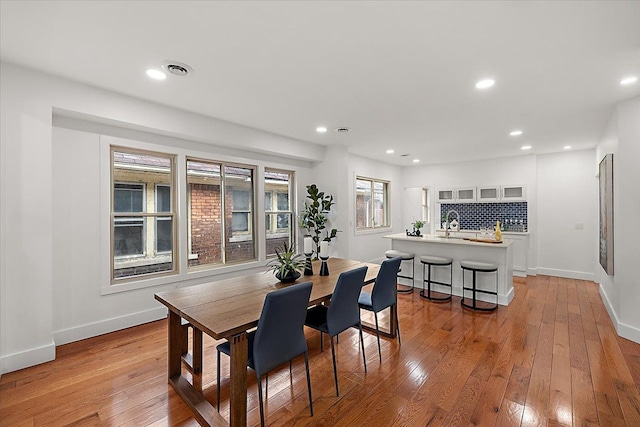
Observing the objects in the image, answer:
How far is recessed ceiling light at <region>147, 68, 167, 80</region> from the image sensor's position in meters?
2.56

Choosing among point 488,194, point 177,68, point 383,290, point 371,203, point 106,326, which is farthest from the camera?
point 371,203

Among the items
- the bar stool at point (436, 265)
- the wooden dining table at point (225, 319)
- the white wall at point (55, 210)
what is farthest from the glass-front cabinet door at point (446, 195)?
the white wall at point (55, 210)

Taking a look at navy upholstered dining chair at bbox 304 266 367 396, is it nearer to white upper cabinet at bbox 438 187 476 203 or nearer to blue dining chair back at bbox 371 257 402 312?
blue dining chair back at bbox 371 257 402 312

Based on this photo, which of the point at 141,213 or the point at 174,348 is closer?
the point at 174,348

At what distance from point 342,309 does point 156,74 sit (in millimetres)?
2689

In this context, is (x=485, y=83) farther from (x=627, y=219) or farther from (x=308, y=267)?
(x=308, y=267)

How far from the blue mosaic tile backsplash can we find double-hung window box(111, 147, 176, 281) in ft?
20.5

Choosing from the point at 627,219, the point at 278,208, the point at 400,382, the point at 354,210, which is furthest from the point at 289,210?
the point at 627,219

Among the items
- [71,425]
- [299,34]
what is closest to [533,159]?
[299,34]

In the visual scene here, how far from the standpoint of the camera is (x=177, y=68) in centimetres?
251

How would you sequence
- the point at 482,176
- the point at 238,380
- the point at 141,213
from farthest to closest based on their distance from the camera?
the point at 482,176
the point at 141,213
the point at 238,380

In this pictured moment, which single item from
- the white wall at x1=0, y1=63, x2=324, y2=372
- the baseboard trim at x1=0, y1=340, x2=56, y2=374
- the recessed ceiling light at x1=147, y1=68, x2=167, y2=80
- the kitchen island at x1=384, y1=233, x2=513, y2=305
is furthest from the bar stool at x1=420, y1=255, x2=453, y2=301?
the baseboard trim at x1=0, y1=340, x2=56, y2=374

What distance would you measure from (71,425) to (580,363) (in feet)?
13.4

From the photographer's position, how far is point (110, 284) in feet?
10.7
